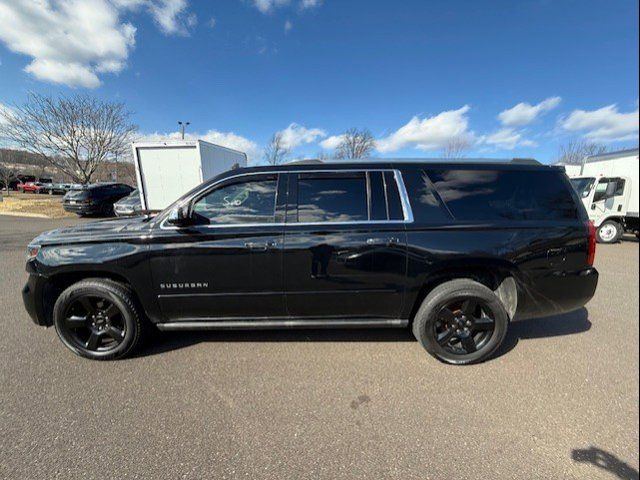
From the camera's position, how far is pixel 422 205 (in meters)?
2.86

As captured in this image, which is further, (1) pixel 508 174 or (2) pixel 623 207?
(2) pixel 623 207

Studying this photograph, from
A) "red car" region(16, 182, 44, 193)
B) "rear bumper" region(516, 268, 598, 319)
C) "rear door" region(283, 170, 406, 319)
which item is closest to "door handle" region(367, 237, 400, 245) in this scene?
"rear door" region(283, 170, 406, 319)

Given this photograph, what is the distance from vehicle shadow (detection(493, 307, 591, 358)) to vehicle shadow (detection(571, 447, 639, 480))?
3.94 ft

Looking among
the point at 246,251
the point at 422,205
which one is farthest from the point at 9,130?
the point at 422,205

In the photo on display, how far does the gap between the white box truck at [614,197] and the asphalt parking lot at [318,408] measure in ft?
29.6

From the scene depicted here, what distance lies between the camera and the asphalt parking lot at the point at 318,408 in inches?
74.0

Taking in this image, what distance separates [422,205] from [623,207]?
11379 millimetres

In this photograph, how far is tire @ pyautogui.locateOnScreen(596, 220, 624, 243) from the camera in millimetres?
10141

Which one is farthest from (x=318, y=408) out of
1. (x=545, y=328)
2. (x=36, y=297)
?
(x=545, y=328)

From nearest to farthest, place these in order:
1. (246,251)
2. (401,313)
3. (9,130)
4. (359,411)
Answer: (359,411) < (246,251) < (401,313) < (9,130)

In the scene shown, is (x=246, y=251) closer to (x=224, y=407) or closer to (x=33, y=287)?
(x=224, y=407)

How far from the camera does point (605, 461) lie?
189 cm

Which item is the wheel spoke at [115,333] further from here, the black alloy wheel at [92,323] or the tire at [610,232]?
the tire at [610,232]

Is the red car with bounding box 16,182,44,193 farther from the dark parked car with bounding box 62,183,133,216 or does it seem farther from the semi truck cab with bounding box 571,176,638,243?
the semi truck cab with bounding box 571,176,638,243
